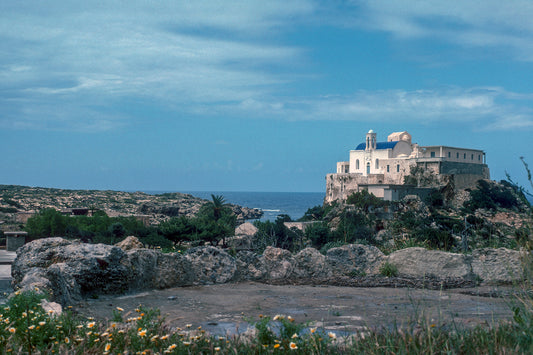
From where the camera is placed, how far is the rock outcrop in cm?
788

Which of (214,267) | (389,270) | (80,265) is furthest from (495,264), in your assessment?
(80,265)

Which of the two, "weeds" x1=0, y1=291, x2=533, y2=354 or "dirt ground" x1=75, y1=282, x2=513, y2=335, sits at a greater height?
"weeds" x1=0, y1=291, x2=533, y2=354

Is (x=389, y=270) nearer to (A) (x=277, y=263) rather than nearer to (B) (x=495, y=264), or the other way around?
(B) (x=495, y=264)

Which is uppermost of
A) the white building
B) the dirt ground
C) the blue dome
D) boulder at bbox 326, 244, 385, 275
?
the blue dome

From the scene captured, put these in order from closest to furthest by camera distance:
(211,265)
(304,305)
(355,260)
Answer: (304,305), (211,265), (355,260)

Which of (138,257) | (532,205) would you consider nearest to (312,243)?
(138,257)

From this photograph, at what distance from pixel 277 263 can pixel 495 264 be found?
3961 millimetres

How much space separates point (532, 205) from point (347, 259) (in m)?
5.62

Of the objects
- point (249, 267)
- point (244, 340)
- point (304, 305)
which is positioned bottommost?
point (304, 305)

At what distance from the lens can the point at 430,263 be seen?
995cm

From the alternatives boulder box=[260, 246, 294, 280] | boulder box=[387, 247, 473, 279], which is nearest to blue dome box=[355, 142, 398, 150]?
boulder box=[387, 247, 473, 279]

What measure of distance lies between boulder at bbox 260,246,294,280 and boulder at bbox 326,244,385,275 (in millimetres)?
817

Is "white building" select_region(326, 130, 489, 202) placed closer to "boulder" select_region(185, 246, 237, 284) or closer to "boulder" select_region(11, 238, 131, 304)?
"boulder" select_region(185, 246, 237, 284)

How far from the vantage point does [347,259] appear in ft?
34.4
